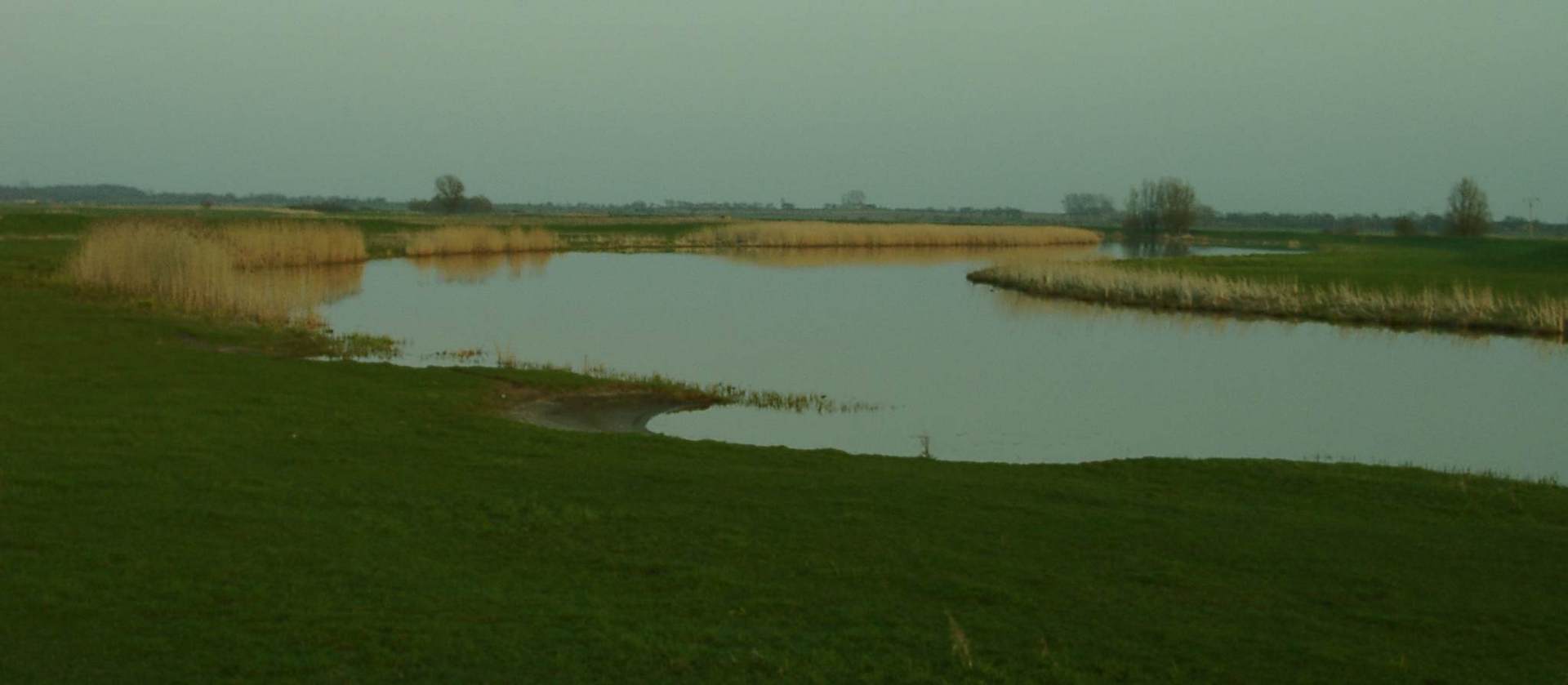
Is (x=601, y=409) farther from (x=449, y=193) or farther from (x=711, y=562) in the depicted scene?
(x=449, y=193)

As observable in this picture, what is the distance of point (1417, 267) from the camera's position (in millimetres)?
49500

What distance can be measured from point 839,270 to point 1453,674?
159 feet

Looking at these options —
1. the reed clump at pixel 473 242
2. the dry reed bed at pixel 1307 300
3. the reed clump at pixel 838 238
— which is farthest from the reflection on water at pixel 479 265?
the dry reed bed at pixel 1307 300

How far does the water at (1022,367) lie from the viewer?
50.7 ft

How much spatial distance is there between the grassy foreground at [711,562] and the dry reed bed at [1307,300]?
2198cm

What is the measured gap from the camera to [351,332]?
80.3 feet

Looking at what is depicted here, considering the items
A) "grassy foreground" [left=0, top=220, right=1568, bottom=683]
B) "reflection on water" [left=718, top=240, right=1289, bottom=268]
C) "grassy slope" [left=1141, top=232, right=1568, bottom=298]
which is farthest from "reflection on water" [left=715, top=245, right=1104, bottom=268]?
"grassy foreground" [left=0, top=220, right=1568, bottom=683]

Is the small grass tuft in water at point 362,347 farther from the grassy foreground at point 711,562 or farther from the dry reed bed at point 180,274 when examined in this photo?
the grassy foreground at point 711,562

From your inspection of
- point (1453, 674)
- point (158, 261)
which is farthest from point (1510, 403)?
point (158, 261)

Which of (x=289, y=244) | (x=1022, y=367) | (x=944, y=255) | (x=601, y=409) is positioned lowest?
(x=1022, y=367)

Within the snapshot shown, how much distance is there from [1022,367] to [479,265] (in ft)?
111

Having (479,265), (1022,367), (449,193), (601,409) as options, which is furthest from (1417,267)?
(449,193)

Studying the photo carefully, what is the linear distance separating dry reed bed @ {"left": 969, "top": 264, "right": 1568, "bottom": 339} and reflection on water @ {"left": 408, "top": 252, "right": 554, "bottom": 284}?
17.6m

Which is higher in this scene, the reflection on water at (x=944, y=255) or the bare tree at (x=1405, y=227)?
the bare tree at (x=1405, y=227)
